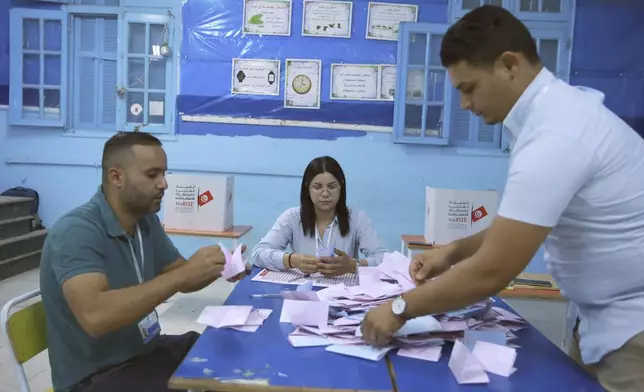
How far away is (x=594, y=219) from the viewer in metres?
1.21

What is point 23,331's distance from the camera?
1.52 metres

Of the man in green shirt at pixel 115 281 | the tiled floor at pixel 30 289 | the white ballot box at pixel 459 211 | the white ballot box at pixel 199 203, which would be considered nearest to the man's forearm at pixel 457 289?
the man in green shirt at pixel 115 281

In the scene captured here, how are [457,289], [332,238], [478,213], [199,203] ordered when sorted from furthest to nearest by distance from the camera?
[199,203] < [478,213] < [332,238] < [457,289]

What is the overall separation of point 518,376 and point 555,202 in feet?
1.45

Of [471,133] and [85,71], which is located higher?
[85,71]

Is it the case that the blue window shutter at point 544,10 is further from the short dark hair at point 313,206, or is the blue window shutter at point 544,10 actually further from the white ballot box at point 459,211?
the short dark hair at point 313,206

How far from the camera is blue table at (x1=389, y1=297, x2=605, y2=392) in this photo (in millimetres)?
1192

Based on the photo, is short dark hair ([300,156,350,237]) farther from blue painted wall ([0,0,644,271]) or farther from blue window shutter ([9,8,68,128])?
blue window shutter ([9,8,68,128])

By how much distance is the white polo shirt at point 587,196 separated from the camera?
111 cm

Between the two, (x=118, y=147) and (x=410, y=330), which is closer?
(x=410, y=330)

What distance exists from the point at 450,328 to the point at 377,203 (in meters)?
3.37

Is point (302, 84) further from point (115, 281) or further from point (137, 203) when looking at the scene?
point (115, 281)

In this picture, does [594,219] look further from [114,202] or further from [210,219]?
[210,219]

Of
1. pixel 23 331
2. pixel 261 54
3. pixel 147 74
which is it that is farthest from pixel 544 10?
pixel 23 331
